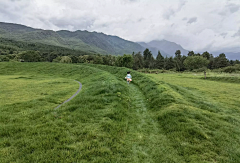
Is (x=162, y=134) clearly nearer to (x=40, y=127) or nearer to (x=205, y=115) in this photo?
(x=205, y=115)

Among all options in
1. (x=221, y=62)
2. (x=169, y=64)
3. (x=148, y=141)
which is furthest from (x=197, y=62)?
(x=148, y=141)

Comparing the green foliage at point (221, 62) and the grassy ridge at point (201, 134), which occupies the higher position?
the green foliage at point (221, 62)

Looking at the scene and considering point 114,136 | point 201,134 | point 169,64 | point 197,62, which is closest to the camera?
point 114,136

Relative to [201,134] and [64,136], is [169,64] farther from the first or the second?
[64,136]

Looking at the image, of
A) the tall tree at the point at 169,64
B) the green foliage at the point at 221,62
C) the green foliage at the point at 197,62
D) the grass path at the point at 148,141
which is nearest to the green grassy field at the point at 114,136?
the grass path at the point at 148,141

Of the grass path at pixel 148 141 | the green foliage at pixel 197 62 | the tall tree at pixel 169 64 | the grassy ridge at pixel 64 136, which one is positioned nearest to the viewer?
the grassy ridge at pixel 64 136

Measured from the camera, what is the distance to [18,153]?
466 cm

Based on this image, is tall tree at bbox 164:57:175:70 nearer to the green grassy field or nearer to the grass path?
the green grassy field

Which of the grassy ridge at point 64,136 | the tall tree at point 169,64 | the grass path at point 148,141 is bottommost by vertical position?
the grass path at point 148,141

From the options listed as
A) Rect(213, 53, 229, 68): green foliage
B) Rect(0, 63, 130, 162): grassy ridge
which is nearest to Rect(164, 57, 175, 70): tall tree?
Rect(213, 53, 229, 68): green foliage

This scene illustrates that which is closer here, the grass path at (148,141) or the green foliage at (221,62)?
the grass path at (148,141)

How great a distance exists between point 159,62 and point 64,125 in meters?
117

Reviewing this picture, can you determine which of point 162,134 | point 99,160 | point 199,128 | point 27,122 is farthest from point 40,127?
point 199,128

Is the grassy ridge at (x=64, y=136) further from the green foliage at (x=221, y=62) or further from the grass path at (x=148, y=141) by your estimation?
the green foliage at (x=221, y=62)
